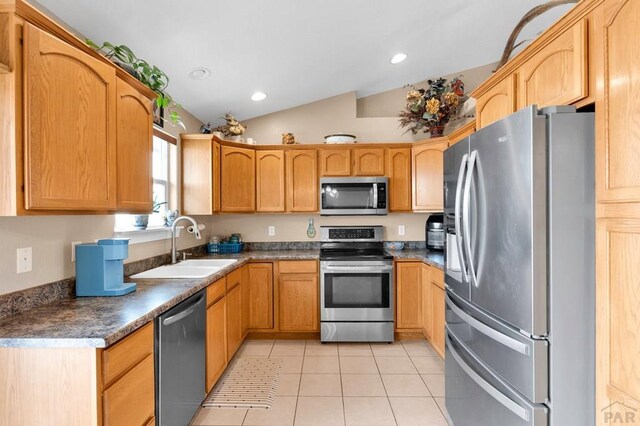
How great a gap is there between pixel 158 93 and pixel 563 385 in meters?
2.51

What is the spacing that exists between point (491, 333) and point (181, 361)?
1577 millimetres

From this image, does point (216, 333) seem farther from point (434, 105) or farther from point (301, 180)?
point (434, 105)

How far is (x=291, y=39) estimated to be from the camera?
2387 mm

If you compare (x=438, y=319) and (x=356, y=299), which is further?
(x=356, y=299)

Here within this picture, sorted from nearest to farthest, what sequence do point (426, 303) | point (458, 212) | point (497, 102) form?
point (458, 212) → point (497, 102) → point (426, 303)

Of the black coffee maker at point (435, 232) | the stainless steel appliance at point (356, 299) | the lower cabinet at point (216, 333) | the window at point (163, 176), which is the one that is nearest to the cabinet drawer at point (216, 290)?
the lower cabinet at point (216, 333)

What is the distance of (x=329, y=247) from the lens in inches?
149

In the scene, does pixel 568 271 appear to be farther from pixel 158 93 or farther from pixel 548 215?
pixel 158 93

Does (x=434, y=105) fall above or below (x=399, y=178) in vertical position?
above

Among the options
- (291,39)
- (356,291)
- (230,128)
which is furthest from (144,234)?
(356,291)

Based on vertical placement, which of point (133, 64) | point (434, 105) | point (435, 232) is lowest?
point (435, 232)

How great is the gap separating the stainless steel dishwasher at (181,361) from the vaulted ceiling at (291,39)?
1640 mm

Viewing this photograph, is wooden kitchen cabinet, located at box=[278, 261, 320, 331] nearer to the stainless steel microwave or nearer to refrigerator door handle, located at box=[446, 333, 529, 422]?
the stainless steel microwave

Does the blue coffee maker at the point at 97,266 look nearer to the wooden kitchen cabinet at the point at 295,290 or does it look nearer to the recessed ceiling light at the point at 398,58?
the wooden kitchen cabinet at the point at 295,290
